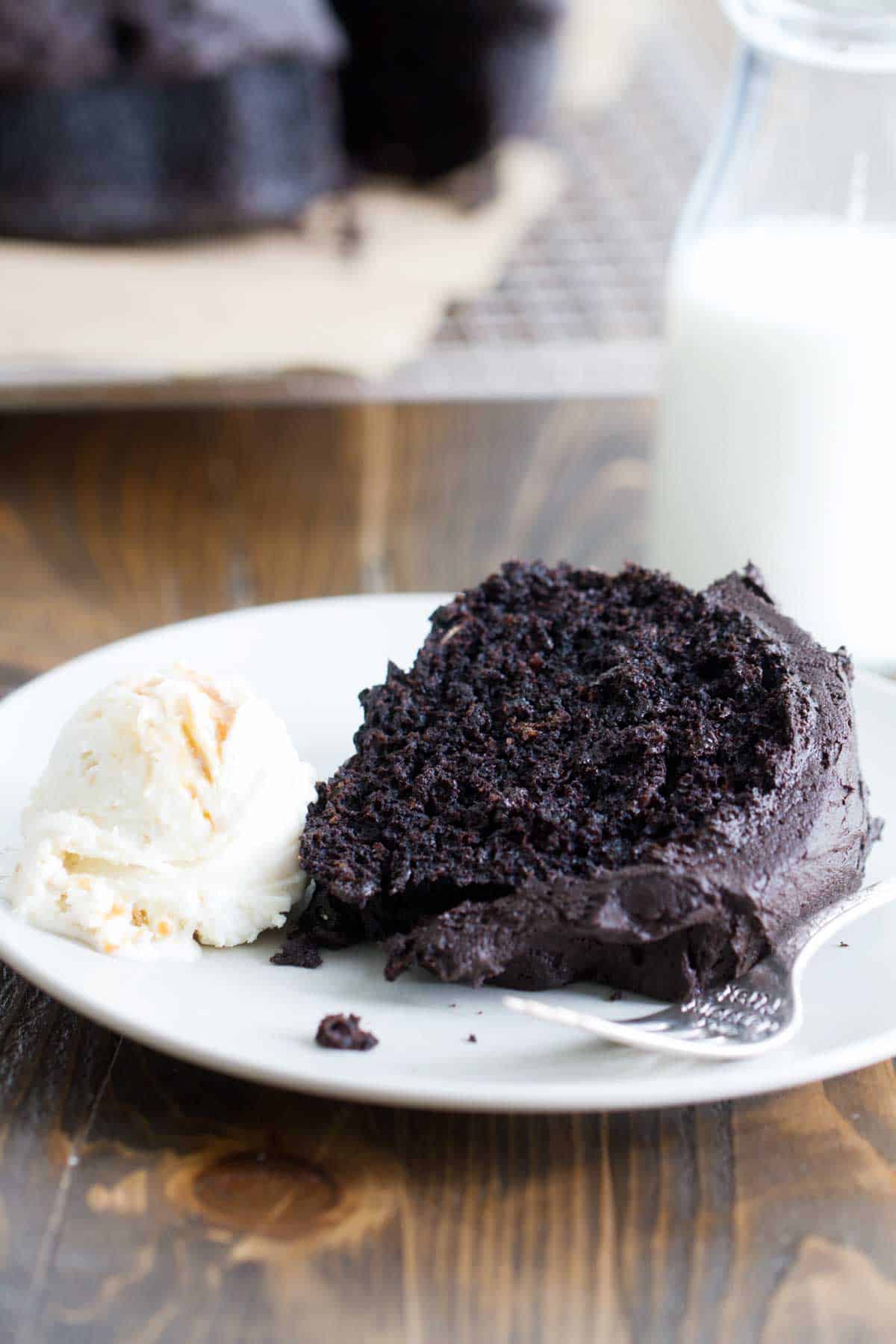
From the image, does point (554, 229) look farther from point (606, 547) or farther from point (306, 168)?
point (606, 547)

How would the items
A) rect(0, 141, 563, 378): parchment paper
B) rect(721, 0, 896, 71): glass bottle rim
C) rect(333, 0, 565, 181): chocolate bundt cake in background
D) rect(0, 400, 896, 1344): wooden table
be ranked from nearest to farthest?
rect(0, 400, 896, 1344): wooden table < rect(721, 0, 896, 71): glass bottle rim < rect(0, 141, 563, 378): parchment paper < rect(333, 0, 565, 181): chocolate bundt cake in background

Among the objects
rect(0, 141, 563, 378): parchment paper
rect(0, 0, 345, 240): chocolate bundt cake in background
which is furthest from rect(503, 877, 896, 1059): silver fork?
rect(0, 0, 345, 240): chocolate bundt cake in background

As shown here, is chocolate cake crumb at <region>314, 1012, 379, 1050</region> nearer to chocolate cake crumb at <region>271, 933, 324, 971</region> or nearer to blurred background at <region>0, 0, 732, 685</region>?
chocolate cake crumb at <region>271, 933, 324, 971</region>

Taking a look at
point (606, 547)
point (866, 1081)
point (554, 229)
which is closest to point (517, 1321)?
point (866, 1081)

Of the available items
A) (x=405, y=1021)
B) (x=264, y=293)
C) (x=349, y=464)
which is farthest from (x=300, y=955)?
(x=264, y=293)

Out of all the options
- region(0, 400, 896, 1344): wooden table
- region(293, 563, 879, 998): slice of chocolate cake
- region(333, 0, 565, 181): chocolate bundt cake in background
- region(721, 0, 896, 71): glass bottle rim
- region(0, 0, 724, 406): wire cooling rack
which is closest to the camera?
region(0, 400, 896, 1344): wooden table

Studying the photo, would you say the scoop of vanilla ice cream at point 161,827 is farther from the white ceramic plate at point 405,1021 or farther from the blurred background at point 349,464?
the blurred background at point 349,464
